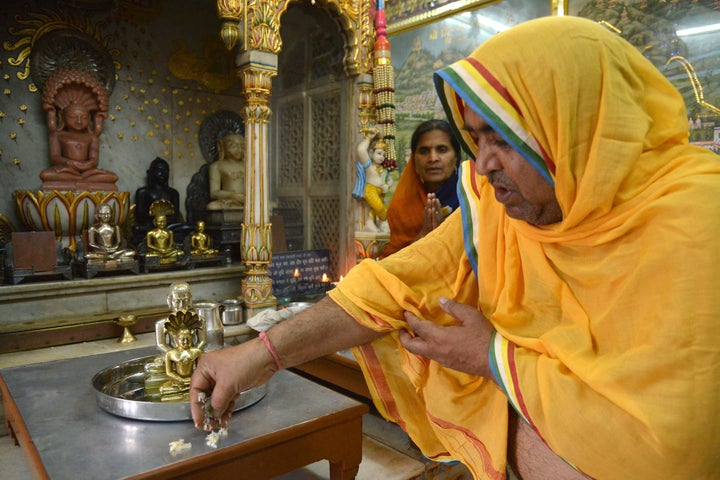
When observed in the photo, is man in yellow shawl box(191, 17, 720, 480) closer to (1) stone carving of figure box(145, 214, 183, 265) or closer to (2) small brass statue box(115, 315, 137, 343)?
(2) small brass statue box(115, 315, 137, 343)

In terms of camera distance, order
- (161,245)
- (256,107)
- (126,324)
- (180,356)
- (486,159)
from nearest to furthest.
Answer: (486,159) < (180,356) < (126,324) < (256,107) < (161,245)

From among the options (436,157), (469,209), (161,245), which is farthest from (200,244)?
(469,209)

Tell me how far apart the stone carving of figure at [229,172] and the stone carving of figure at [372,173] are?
1.36 metres

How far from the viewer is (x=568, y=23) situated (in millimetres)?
1057

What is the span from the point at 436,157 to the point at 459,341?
2.60 metres

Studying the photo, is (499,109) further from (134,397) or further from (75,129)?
(75,129)

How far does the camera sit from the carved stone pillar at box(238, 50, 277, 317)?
13.5 feet

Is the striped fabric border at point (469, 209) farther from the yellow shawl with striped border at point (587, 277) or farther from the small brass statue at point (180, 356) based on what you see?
the small brass statue at point (180, 356)

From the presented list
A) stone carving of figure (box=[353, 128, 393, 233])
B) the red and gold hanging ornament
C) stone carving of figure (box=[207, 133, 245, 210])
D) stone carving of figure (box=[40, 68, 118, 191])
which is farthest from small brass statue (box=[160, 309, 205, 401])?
stone carving of figure (box=[207, 133, 245, 210])

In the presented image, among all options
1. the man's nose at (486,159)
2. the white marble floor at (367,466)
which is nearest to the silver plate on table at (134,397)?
the white marble floor at (367,466)

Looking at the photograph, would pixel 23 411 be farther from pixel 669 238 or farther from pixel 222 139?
pixel 222 139

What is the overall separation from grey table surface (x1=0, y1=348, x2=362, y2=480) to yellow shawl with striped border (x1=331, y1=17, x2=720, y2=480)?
634mm

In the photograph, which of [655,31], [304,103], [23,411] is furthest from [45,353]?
[655,31]

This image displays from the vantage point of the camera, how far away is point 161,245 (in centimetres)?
445
